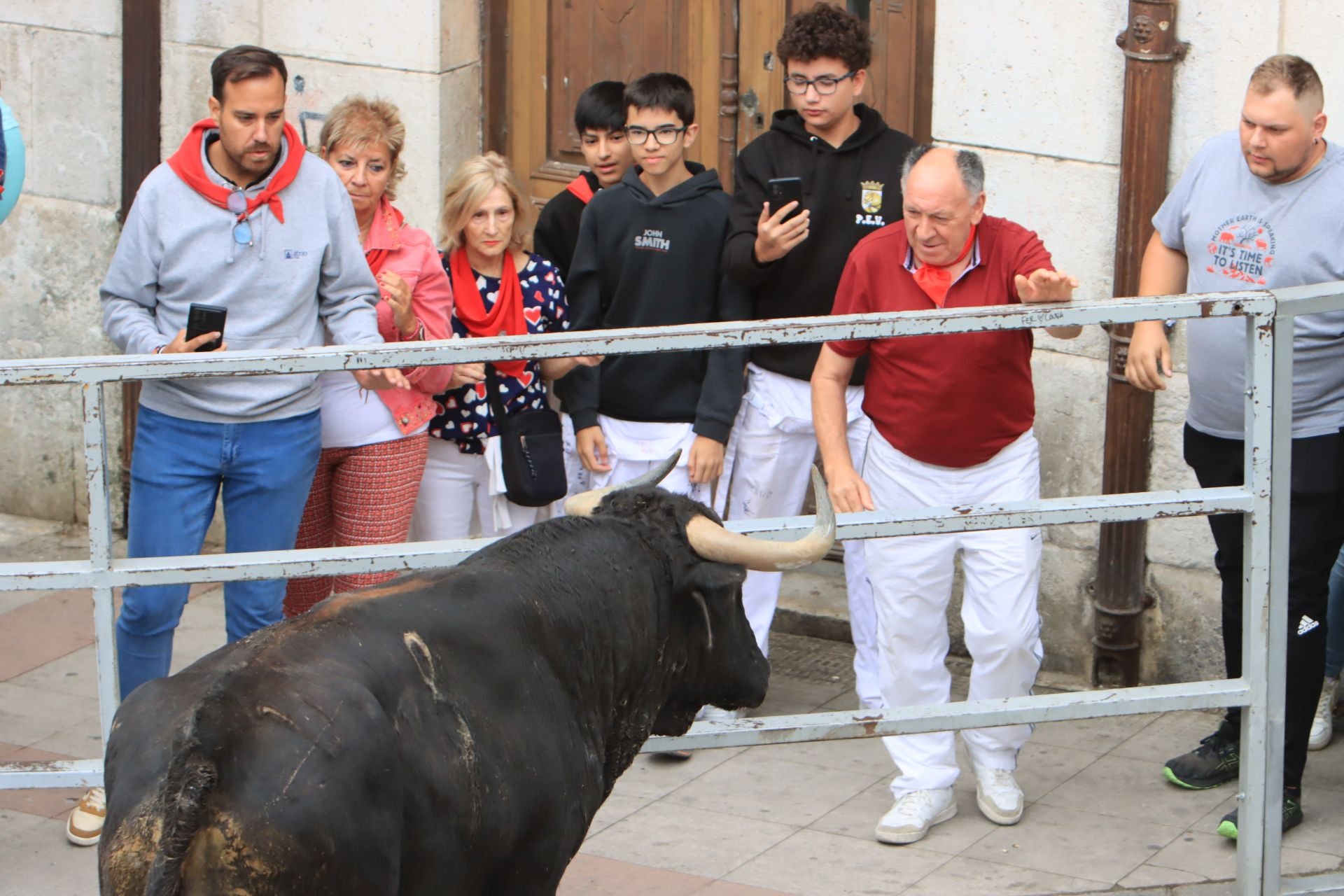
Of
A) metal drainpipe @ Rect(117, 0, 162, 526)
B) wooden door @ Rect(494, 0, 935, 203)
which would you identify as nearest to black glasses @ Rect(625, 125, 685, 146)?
wooden door @ Rect(494, 0, 935, 203)

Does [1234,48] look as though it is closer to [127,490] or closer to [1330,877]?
[1330,877]

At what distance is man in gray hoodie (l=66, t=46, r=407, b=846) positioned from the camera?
507cm

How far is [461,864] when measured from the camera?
3254 mm

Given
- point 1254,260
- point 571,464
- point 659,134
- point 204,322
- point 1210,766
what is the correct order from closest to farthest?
point 204,322
point 1254,260
point 1210,766
point 659,134
point 571,464

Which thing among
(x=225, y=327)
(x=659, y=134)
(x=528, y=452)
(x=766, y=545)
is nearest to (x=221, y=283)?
(x=225, y=327)

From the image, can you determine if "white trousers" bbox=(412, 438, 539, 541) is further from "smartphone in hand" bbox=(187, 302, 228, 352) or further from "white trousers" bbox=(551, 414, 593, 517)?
"smartphone in hand" bbox=(187, 302, 228, 352)

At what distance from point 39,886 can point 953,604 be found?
330 centimetres

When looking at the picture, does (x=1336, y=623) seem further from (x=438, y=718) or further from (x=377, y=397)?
(x=438, y=718)

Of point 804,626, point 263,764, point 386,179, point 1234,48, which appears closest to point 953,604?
point 804,626

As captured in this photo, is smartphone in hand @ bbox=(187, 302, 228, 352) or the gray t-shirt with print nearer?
smartphone in hand @ bbox=(187, 302, 228, 352)

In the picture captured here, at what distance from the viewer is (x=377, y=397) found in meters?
5.50

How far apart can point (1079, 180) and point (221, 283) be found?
286cm

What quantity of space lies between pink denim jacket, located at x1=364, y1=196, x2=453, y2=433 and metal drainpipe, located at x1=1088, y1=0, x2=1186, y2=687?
2180mm

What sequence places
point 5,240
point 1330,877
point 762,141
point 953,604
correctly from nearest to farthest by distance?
point 1330,877, point 762,141, point 953,604, point 5,240
